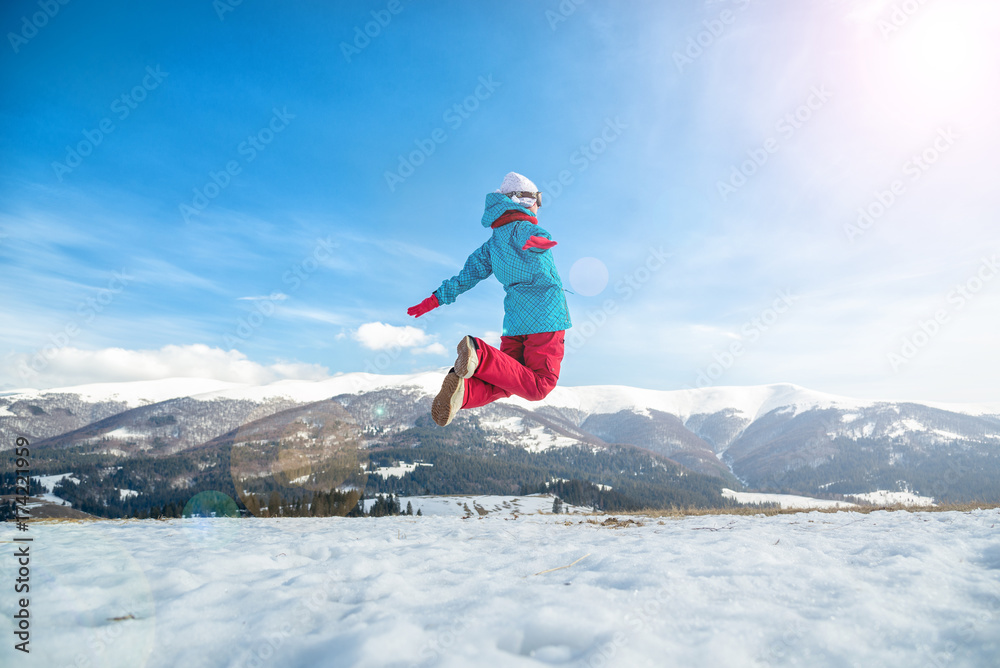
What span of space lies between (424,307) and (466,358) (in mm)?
2035

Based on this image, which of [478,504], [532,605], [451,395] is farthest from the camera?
[478,504]

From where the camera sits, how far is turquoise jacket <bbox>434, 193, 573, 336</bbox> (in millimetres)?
5070

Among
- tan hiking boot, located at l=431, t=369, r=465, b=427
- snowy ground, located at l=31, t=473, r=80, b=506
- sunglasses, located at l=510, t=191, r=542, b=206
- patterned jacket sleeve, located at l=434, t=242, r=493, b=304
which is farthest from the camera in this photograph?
snowy ground, located at l=31, t=473, r=80, b=506

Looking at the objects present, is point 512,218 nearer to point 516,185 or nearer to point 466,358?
point 516,185

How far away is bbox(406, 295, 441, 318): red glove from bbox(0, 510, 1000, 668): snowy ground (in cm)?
283

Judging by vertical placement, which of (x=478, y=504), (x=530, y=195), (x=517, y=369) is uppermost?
(x=530, y=195)

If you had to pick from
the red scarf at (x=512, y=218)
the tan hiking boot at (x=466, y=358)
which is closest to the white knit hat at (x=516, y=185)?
the red scarf at (x=512, y=218)

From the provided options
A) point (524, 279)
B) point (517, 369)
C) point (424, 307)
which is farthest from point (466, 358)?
point (424, 307)

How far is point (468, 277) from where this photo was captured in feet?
19.3

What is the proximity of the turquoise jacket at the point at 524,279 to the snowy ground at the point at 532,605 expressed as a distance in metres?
2.30

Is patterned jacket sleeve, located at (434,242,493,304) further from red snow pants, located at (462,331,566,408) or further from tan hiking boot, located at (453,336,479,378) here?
tan hiking boot, located at (453,336,479,378)

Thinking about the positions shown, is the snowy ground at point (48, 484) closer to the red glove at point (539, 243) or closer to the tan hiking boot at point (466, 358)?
the tan hiking boot at point (466, 358)

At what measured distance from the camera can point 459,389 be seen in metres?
4.21

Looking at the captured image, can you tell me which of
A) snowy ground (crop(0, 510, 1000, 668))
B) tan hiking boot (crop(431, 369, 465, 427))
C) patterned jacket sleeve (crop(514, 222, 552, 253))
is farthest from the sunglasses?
snowy ground (crop(0, 510, 1000, 668))
